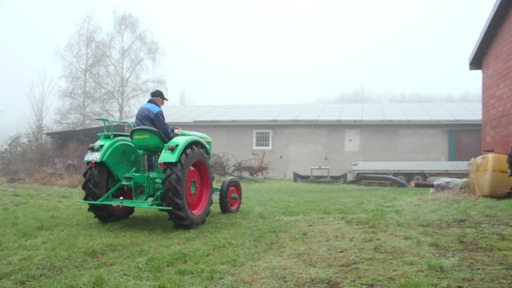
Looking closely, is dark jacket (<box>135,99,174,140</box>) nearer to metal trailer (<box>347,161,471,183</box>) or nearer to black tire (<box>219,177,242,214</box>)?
black tire (<box>219,177,242,214</box>)

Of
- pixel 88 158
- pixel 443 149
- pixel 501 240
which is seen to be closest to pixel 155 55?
pixel 443 149

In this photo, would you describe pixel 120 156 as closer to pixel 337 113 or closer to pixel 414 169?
pixel 414 169

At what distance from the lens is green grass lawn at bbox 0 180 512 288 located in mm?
3225

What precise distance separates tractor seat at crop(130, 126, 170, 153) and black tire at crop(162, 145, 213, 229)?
42 centimetres

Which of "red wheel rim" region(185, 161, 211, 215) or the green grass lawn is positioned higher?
"red wheel rim" region(185, 161, 211, 215)

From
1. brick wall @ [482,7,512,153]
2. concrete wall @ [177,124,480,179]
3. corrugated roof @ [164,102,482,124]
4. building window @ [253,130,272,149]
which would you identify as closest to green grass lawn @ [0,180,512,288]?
brick wall @ [482,7,512,153]

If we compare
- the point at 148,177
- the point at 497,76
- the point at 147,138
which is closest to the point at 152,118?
the point at 147,138

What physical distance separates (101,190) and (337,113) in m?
17.3

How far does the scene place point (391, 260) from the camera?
12.0ft

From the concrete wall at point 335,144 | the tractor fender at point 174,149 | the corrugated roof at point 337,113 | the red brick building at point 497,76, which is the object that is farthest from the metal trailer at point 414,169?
the tractor fender at point 174,149

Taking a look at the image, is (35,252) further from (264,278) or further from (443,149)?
(443,149)

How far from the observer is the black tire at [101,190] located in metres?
5.42

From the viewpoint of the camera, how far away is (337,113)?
2148cm

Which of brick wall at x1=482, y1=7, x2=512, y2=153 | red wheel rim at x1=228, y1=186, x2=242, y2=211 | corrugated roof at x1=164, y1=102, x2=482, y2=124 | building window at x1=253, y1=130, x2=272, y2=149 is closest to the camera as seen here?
red wheel rim at x1=228, y1=186, x2=242, y2=211
